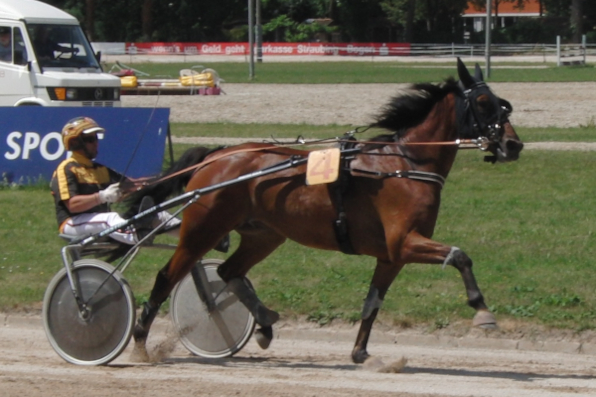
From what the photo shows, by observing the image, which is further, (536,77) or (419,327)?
(536,77)

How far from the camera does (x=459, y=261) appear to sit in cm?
626

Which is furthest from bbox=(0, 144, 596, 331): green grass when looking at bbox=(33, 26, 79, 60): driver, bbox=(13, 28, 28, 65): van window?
bbox=(33, 26, 79, 60): driver

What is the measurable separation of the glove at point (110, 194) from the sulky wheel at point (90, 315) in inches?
18.2

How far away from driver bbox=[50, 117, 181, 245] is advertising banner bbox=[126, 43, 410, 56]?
187ft

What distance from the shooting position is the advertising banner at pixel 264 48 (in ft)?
211

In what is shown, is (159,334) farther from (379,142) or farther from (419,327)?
(379,142)

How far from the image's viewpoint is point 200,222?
7.01 metres

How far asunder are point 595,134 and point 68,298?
14040 mm

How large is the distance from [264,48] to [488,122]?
59818 mm

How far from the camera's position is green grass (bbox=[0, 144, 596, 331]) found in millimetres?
8328

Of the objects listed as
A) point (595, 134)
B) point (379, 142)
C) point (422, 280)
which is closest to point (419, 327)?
point (422, 280)

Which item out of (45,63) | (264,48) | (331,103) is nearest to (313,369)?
(45,63)

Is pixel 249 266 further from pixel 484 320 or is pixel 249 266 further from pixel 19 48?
pixel 19 48

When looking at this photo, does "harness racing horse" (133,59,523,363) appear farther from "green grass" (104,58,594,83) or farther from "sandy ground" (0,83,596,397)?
"green grass" (104,58,594,83)
